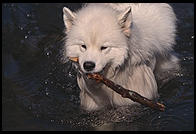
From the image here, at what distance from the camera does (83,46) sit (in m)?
6.72

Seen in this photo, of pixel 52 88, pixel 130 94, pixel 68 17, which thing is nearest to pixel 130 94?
pixel 130 94

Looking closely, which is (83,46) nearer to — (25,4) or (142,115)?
(142,115)

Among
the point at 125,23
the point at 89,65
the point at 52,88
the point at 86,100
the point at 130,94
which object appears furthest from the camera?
the point at 52,88

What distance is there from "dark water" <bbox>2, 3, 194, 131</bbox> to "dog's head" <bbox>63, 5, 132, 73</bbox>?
1.29m

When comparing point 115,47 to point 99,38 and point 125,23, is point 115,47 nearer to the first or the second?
point 99,38

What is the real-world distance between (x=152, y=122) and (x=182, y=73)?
1.80m

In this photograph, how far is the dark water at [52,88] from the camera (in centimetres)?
764

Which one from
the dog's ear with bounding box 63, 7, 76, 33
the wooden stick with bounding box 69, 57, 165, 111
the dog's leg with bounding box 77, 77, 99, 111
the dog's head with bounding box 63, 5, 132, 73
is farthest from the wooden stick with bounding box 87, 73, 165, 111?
the dog's ear with bounding box 63, 7, 76, 33

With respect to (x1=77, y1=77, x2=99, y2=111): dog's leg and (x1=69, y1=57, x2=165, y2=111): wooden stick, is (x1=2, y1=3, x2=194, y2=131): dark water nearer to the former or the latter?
(x1=77, y1=77, x2=99, y2=111): dog's leg

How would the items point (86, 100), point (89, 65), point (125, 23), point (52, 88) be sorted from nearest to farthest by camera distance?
point (89, 65) → point (125, 23) → point (86, 100) → point (52, 88)

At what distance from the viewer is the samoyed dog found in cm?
657

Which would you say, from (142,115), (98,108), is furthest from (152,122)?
(98,108)

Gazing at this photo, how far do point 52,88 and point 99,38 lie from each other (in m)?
2.63

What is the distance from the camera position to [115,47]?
21.7 ft
